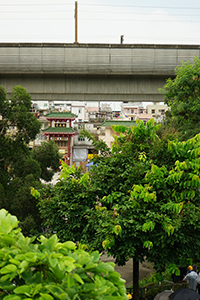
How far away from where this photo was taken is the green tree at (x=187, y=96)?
13484 millimetres

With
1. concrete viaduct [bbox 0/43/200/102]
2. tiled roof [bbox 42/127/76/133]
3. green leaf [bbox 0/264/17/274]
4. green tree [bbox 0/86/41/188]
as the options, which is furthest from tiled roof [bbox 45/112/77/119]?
green leaf [bbox 0/264/17/274]

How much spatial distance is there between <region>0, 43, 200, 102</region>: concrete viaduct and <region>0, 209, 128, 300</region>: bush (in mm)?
13151

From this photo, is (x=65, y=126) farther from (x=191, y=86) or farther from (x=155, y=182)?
(x=155, y=182)

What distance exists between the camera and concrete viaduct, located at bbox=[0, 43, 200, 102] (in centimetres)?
1485

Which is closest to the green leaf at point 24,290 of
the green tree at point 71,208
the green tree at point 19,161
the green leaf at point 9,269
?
the green leaf at point 9,269

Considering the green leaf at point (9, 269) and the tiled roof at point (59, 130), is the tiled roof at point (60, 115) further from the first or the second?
the green leaf at point (9, 269)

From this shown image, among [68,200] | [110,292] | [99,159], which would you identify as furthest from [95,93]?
[110,292]

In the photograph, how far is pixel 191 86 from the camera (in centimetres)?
1386

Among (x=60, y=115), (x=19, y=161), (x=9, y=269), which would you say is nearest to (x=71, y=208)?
(x=9, y=269)

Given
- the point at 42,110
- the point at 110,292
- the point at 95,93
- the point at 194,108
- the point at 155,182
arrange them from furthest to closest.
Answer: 1. the point at 42,110
2. the point at 95,93
3. the point at 194,108
4. the point at 155,182
5. the point at 110,292

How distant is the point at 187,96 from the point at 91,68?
189 inches

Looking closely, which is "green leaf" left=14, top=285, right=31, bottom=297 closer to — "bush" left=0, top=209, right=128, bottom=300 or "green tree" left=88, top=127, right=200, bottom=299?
"bush" left=0, top=209, right=128, bottom=300

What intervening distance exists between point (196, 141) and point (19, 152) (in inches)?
326

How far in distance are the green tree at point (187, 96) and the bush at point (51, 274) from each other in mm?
11254
